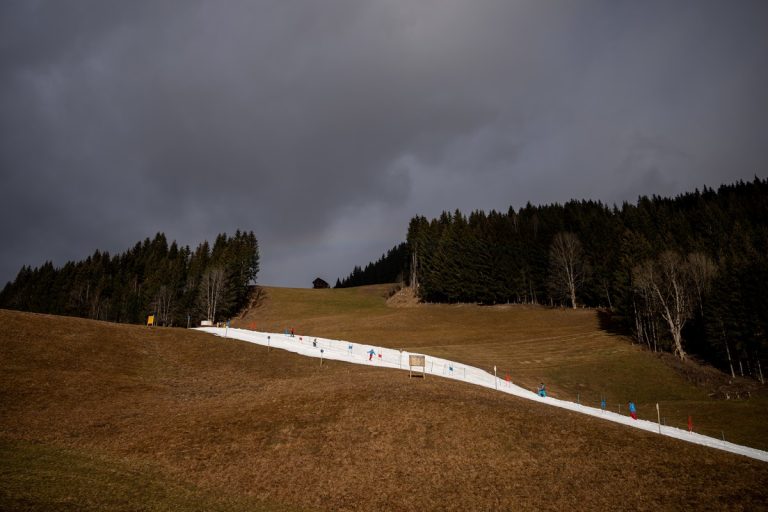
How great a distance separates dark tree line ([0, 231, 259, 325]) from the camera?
9819 cm

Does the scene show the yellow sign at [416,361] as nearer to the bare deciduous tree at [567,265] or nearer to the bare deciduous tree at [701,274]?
the bare deciduous tree at [701,274]

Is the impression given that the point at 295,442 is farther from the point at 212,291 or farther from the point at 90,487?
the point at 212,291

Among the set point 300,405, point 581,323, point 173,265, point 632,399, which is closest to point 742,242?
point 581,323

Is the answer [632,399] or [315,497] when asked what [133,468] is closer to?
[315,497]

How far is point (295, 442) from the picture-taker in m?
19.1

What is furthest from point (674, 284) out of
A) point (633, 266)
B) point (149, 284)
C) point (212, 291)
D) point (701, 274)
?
point (149, 284)

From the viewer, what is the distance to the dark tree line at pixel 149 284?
322 feet

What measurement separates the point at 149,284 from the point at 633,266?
373 feet

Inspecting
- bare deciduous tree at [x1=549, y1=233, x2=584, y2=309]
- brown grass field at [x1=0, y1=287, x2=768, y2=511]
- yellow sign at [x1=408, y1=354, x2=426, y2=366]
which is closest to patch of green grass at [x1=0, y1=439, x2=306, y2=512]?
brown grass field at [x1=0, y1=287, x2=768, y2=511]

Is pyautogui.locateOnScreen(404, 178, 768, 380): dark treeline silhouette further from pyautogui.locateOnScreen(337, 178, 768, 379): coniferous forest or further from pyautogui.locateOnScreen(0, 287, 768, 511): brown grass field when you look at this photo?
pyautogui.locateOnScreen(0, 287, 768, 511): brown grass field

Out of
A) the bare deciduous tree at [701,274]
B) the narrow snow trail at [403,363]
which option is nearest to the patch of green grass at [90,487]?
the narrow snow trail at [403,363]

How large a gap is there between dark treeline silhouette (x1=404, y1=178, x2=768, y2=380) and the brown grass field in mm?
22808

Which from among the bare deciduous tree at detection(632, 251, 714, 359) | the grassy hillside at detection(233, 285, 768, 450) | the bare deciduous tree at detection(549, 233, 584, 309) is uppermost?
the bare deciduous tree at detection(549, 233, 584, 309)

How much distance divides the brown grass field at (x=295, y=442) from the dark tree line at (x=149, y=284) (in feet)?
194
